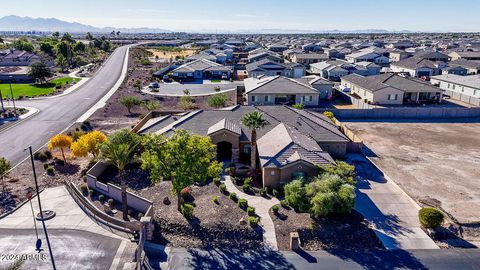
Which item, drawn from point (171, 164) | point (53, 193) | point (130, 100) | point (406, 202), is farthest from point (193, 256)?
point (130, 100)

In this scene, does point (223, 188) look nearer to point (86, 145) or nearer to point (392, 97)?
point (86, 145)

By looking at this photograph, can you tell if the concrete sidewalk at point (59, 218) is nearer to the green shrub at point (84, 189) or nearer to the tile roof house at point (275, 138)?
the green shrub at point (84, 189)

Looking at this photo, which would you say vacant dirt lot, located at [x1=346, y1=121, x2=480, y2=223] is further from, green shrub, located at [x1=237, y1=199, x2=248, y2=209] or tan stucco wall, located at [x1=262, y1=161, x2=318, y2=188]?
green shrub, located at [x1=237, y1=199, x2=248, y2=209]

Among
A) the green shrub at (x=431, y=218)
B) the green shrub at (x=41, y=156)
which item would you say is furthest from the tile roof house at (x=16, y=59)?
the green shrub at (x=431, y=218)

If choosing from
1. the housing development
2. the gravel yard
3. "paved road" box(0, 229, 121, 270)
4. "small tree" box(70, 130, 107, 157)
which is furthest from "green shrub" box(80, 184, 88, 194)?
the gravel yard

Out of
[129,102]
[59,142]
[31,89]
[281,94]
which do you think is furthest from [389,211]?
[31,89]

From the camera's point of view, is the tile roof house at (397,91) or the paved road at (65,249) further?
the tile roof house at (397,91)
